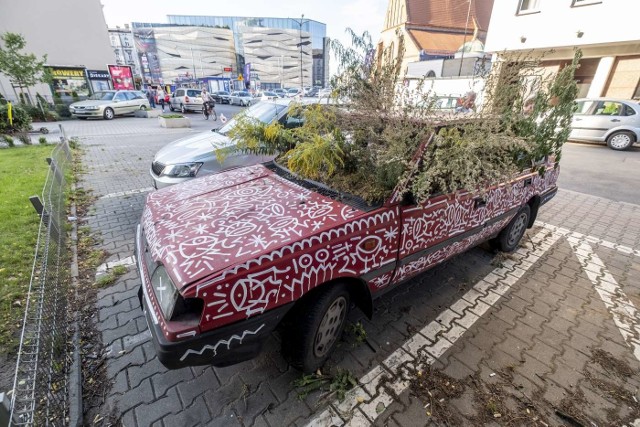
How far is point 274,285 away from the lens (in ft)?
5.76

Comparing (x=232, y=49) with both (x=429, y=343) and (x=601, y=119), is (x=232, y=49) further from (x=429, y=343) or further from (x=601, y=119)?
(x=429, y=343)

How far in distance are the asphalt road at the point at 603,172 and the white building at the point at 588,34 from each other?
16.1ft

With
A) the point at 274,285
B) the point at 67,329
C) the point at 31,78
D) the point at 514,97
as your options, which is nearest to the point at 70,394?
the point at 67,329

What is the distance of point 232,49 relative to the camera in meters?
84.0

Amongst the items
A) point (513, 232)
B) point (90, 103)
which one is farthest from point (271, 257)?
point (90, 103)

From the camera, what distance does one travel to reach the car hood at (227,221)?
5.65 feet

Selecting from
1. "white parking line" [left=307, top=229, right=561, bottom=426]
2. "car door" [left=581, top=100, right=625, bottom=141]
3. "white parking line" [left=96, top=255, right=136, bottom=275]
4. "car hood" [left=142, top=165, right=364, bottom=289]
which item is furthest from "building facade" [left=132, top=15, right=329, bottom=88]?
"white parking line" [left=307, top=229, right=561, bottom=426]

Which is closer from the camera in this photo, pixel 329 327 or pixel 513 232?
pixel 329 327

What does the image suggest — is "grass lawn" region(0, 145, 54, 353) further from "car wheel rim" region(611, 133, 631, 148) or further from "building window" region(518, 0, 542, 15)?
"building window" region(518, 0, 542, 15)

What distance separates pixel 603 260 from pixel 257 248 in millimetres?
4665

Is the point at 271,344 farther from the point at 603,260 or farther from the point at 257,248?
the point at 603,260

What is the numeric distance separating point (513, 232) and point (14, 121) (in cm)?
1702

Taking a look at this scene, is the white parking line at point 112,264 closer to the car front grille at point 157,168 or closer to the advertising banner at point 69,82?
the car front grille at point 157,168

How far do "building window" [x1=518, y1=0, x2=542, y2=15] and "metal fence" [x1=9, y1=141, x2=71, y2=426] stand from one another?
72.6 ft
